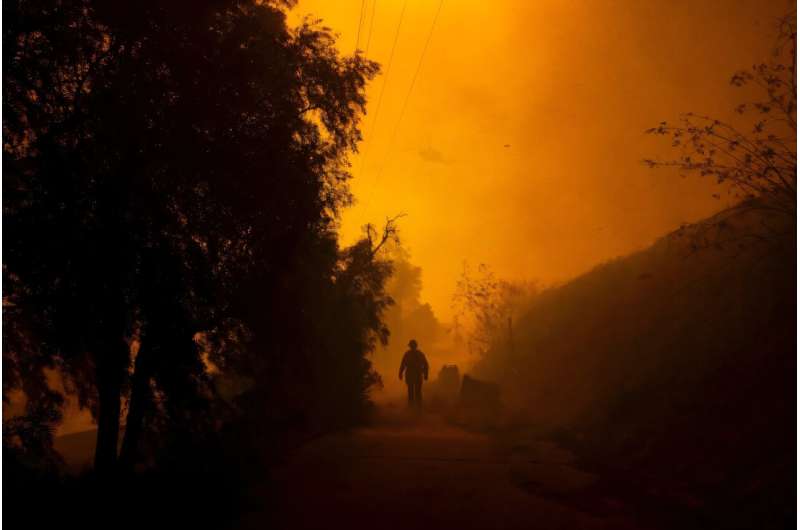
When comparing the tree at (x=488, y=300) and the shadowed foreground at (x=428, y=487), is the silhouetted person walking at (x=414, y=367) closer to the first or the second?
the shadowed foreground at (x=428, y=487)

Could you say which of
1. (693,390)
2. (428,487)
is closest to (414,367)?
(693,390)

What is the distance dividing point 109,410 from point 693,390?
10431 millimetres

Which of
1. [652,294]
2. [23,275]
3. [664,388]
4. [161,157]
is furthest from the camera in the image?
[652,294]

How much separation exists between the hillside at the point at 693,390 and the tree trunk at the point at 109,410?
24.4 feet

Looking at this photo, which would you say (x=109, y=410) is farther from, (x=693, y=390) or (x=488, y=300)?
(x=488, y=300)

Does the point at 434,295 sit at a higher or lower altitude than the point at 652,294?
higher

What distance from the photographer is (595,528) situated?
618 centimetres

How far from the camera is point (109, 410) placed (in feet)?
26.4

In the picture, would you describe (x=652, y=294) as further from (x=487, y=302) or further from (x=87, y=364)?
(x=487, y=302)

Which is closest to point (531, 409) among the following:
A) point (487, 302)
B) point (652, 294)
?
point (652, 294)

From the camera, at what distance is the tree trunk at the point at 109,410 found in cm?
769

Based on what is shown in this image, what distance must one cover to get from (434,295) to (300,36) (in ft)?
516

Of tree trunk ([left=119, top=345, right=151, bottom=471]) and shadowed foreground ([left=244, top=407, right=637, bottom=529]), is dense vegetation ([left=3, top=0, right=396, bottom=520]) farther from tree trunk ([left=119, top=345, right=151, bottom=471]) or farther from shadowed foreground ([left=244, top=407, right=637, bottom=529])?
shadowed foreground ([left=244, top=407, right=637, bottom=529])

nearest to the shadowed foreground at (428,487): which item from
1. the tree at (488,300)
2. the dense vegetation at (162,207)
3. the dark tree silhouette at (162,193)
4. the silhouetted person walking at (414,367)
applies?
the dense vegetation at (162,207)
